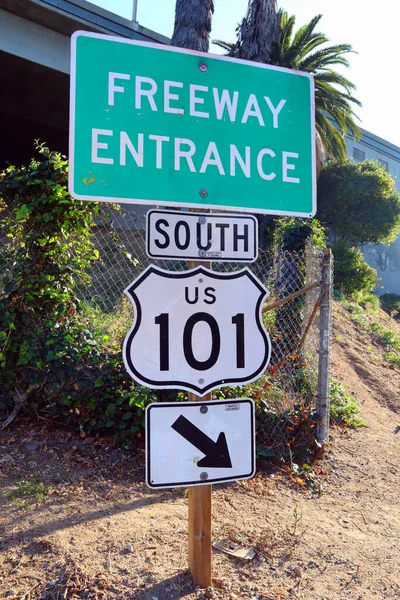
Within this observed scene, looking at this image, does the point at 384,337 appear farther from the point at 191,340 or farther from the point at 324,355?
the point at 191,340

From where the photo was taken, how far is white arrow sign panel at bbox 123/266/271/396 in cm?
228

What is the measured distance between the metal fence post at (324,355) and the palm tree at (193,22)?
4827 millimetres

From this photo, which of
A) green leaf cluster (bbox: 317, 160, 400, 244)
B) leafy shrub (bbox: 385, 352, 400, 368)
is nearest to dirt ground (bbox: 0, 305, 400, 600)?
leafy shrub (bbox: 385, 352, 400, 368)

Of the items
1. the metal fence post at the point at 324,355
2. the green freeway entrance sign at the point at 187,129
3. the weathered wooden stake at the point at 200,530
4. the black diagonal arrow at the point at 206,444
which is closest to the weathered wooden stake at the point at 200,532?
the weathered wooden stake at the point at 200,530

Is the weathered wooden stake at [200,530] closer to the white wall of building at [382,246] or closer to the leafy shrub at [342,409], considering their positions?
the leafy shrub at [342,409]

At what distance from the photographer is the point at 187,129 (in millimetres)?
2373

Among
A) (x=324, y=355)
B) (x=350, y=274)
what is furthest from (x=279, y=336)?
(x=350, y=274)

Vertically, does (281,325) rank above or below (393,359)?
above

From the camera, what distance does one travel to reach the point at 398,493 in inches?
178

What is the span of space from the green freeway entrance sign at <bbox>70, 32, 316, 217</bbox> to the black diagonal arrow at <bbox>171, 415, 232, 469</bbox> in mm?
991

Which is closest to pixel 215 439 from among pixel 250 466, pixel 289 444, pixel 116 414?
pixel 250 466

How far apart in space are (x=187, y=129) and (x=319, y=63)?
1431 centimetres

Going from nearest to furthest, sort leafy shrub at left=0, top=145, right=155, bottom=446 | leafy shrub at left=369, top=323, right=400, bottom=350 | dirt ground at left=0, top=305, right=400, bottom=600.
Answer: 1. dirt ground at left=0, top=305, right=400, bottom=600
2. leafy shrub at left=0, top=145, right=155, bottom=446
3. leafy shrub at left=369, top=323, right=400, bottom=350

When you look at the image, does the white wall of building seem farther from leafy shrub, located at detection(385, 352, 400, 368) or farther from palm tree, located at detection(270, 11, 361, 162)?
leafy shrub, located at detection(385, 352, 400, 368)
